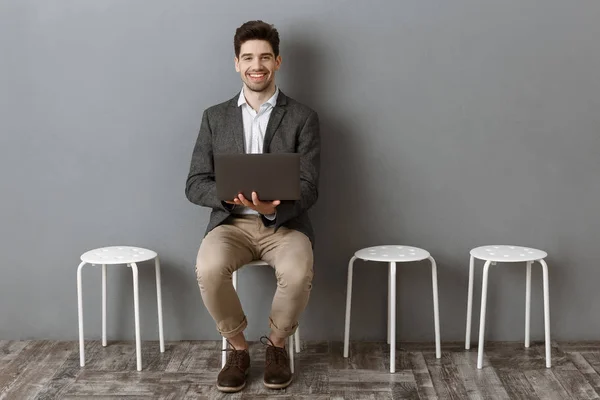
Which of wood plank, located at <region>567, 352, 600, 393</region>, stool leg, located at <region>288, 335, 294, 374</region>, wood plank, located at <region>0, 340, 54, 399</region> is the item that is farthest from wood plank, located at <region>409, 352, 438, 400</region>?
wood plank, located at <region>0, 340, 54, 399</region>

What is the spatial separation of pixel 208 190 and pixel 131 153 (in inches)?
20.6

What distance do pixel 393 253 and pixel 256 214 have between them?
596mm

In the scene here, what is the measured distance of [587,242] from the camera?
11.7 ft

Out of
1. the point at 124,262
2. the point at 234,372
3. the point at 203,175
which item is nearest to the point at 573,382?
the point at 234,372

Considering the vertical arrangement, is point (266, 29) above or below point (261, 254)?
above

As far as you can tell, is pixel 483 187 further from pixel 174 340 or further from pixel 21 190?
pixel 21 190

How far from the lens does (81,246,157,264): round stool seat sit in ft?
10.7

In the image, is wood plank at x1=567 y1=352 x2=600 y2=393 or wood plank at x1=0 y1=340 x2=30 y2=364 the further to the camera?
wood plank at x1=0 y1=340 x2=30 y2=364

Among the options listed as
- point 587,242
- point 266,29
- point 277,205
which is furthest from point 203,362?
point 587,242

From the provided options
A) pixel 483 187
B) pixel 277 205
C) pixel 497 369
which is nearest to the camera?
pixel 277 205

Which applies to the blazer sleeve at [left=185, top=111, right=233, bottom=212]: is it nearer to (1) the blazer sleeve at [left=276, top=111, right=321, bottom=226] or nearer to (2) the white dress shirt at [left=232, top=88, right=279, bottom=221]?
(2) the white dress shirt at [left=232, top=88, right=279, bottom=221]

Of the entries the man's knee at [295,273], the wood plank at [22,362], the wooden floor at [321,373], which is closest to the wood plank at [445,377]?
the wooden floor at [321,373]

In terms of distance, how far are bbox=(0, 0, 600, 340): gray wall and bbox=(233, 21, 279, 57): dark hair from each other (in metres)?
0.18

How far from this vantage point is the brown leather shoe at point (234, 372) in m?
3.08
